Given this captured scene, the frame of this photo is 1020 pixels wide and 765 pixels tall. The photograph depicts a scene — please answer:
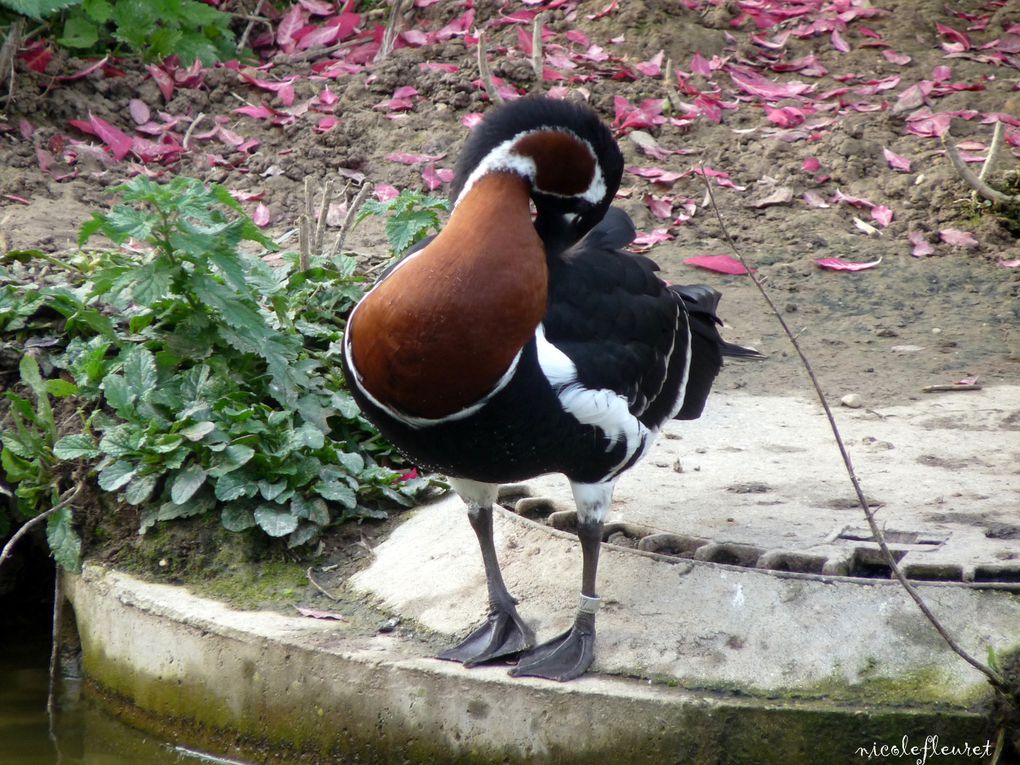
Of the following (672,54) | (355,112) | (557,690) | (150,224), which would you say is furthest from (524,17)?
(557,690)

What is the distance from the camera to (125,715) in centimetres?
373

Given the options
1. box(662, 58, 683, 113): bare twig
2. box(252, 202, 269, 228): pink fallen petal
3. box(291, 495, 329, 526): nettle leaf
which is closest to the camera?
box(291, 495, 329, 526): nettle leaf

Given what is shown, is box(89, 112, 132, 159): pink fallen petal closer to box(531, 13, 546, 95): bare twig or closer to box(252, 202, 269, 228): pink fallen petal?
box(252, 202, 269, 228): pink fallen petal

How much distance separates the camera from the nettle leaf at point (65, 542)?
12.7 feet

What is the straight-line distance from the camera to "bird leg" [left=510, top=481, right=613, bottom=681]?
317 cm

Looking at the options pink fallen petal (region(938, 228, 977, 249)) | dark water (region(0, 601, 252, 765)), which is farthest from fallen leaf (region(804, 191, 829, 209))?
dark water (region(0, 601, 252, 765))

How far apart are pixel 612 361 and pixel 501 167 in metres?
0.57

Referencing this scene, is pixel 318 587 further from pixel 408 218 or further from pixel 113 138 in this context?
pixel 113 138

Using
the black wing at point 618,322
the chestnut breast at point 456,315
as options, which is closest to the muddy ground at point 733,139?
the black wing at point 618,322

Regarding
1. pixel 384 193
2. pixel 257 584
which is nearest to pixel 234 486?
pixel 257 584

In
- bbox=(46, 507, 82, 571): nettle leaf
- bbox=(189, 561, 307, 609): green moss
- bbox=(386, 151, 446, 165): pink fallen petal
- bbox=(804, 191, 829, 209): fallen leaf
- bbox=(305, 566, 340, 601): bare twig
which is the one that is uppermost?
bbox=(386, 151, 446, 165): pink fallen petal

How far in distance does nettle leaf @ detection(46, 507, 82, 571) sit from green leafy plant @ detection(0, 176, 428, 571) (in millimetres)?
174

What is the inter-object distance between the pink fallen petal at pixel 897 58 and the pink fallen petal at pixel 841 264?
196 centimetres

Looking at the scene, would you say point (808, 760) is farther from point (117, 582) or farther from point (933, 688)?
point (117, 582)
